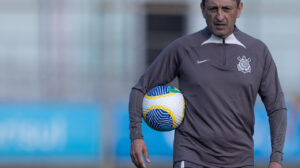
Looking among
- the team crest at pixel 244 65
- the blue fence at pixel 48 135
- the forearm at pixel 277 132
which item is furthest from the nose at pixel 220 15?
the blue fence at pixel 48 135

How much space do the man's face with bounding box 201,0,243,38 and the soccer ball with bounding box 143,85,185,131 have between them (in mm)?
568

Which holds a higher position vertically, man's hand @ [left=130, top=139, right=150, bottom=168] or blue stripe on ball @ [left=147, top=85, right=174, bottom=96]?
blue stripe on ball @ [left=147, top=85, right=174, bottom=96]

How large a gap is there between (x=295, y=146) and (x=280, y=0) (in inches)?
204

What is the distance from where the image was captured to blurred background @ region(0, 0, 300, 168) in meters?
11.4

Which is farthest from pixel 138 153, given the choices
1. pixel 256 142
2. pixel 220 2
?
pixel 256 142

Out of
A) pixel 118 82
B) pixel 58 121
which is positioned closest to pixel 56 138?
pixel 58 121

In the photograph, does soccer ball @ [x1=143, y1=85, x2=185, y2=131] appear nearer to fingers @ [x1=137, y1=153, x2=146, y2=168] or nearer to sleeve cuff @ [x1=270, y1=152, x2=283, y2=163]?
fingers @ [x1=137, y1=153, x2=146, y2=168]

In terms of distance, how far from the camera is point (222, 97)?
16.0 feet

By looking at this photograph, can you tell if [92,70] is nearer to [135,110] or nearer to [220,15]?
[135,110]

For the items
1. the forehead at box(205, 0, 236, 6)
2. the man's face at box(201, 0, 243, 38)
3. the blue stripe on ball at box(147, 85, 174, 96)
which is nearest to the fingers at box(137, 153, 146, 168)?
the blue stripe on ball at box(147, 85, 174, 96)

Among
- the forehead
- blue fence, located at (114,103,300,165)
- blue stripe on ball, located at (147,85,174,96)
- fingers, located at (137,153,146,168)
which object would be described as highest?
the forehead

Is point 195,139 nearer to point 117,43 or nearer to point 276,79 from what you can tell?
point 276,79

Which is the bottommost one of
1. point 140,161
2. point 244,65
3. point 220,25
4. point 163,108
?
point 140,161

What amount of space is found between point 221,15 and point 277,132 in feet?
3.16
